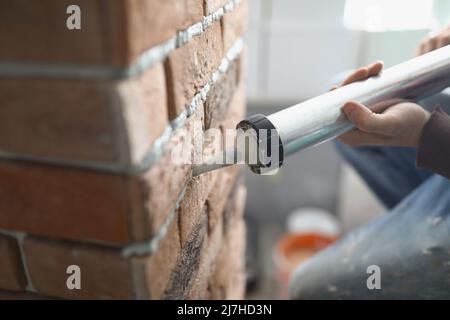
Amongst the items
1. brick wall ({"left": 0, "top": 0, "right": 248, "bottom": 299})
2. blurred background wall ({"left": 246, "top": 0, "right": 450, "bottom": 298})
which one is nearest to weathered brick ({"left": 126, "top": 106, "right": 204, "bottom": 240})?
brick wall ({"left": 0, "top": 0, "right": 248, "bottom": 299})

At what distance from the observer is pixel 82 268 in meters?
0.40

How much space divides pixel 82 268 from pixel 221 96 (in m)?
0.34

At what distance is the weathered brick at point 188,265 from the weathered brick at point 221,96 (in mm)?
143

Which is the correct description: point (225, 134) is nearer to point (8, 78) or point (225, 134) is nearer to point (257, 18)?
point (8, 78)

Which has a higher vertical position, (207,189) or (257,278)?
(207,189)

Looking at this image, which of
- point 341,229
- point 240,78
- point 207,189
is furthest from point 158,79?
point 341,229

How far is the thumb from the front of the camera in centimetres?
50

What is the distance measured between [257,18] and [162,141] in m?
1.60

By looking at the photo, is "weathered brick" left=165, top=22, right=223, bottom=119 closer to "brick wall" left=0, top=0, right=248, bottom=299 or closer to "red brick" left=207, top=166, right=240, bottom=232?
"brick wall" left=0, top=0, right=248, bottom=299

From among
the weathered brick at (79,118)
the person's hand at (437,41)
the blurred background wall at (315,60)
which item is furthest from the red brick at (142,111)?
the blurred background wall at (315,60)

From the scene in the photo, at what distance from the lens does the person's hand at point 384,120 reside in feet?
1.66

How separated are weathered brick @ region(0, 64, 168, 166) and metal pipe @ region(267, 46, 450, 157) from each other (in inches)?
6.9

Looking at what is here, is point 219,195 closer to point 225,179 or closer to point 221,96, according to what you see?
point 225,179

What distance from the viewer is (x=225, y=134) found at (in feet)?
2.19
